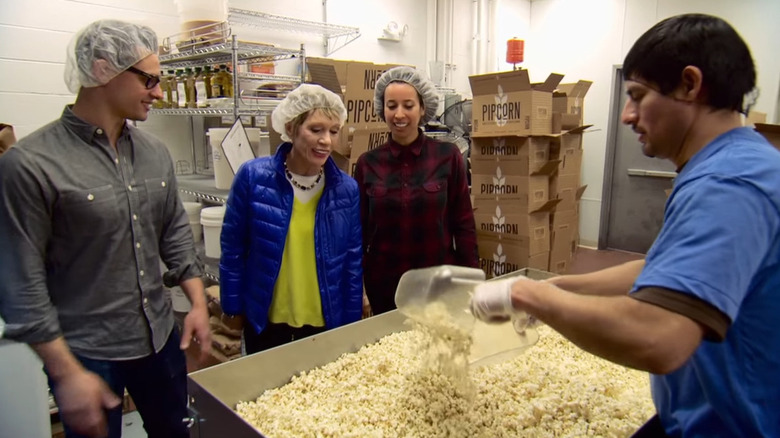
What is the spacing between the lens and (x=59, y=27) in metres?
2.95

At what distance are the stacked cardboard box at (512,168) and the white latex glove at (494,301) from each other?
2041mm

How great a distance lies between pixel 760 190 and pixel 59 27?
3.56 meters

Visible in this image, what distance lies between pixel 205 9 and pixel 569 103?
2512mm

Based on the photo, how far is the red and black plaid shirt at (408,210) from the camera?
2.01m

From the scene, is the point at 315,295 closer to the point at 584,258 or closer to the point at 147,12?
the point at 147,12

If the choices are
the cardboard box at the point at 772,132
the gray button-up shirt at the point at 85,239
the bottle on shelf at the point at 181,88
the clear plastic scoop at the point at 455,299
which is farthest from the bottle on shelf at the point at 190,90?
the cardboard box at the point at 772,132

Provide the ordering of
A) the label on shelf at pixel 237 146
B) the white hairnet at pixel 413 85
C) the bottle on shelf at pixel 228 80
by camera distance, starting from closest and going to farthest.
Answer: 1. the white hairnet at pixel 413 85
2. the label on shelf at pixel 237 146
3. the bottle on shelf at pixel 228 80

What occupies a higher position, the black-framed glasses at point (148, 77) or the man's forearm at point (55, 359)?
the black-framed glasses at point (148, 77)

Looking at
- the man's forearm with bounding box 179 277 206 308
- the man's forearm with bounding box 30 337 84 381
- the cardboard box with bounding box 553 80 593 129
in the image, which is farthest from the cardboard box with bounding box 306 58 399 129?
the man's forearm with bounding box 30 337 84 381

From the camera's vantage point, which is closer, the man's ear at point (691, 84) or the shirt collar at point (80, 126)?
the man's ear at point (691, 84)

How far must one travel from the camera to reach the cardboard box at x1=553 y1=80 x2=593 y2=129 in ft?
10.8

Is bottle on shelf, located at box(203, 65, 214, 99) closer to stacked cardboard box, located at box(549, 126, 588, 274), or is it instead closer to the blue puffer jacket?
the blue puffer jacket

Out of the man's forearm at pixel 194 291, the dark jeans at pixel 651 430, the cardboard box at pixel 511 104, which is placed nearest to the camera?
the dark jeans at pixel 651 430

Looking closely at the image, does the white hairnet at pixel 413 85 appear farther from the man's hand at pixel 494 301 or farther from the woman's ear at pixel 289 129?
the man's hand at pixel 494 301
